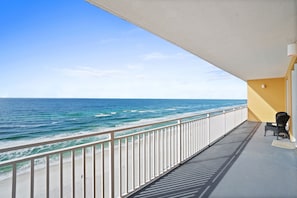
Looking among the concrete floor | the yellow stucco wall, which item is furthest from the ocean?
the yellow stucco wall

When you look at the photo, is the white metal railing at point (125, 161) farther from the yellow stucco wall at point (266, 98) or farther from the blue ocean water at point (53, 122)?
the yellow stucco wall at point (266, 98)

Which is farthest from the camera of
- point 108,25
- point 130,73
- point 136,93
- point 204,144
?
point 136,93

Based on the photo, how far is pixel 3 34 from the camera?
1683 centimetres

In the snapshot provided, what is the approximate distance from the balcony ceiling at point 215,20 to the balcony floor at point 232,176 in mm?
2100

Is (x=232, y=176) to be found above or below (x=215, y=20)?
below

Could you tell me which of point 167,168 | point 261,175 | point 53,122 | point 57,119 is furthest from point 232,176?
point 57,119

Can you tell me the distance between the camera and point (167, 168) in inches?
114

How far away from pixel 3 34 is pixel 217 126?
66.6ft

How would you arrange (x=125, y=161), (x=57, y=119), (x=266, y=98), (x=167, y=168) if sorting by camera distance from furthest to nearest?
(x=57, y=119) < (x=266, y=98) < (x=167, y=168) < (x=125, y=161)

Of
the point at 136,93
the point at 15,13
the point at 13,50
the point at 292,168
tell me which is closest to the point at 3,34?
the point at 13,50

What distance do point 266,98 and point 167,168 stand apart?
8.03 m

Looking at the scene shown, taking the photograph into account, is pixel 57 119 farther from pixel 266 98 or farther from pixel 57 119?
pixel 266 98

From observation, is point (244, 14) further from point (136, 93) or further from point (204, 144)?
point (136, 93)

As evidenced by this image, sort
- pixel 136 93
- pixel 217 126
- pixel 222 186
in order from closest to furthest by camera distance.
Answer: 1. pixel 222 186
2. pixel 217 126
3. pixel 136 93
